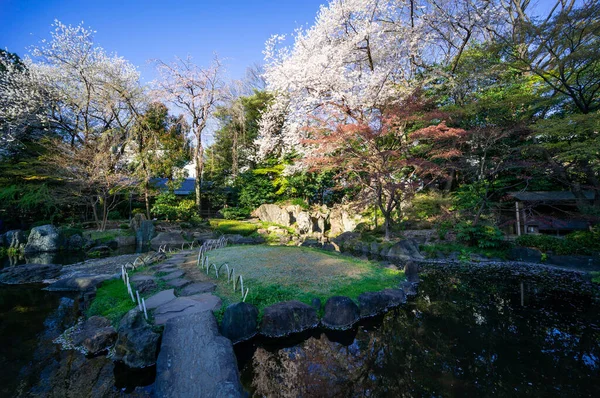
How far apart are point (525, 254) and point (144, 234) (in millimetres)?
14166

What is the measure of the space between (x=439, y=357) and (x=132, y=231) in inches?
531

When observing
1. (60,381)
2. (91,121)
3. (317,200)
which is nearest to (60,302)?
(60,381)

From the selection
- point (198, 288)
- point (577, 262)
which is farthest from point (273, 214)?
point (577, 262)

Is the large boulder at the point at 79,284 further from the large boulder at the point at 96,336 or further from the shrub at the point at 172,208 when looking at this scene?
the shrub at the point at 172,208

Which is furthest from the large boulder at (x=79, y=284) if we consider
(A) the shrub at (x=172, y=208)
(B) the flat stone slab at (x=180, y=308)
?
(A) the shrub at (x=172, y=208)

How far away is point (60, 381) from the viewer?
2734 mm

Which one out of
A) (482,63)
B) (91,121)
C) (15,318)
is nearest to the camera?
(15,318)

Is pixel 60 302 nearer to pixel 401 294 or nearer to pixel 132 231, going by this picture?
pixel 401 294

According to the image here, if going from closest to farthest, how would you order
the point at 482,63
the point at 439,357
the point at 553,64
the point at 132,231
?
the point at 439,357 < the point at 553,64 < the point at 482,63 < the point at 132,231

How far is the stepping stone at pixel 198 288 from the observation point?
4.59m

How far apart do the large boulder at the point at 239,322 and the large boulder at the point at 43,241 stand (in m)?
11.6

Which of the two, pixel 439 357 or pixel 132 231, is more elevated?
pixel 132 231

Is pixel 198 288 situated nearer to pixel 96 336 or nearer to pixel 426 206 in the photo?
pixel 96 336

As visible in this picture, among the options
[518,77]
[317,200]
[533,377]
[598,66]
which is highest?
[518,77]
